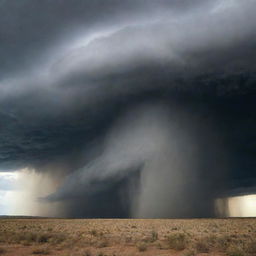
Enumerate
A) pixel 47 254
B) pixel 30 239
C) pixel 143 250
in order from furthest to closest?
pixel 30 239
pixel 143 250
pixel 47 254

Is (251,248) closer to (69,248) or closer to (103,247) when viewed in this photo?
(103,247)

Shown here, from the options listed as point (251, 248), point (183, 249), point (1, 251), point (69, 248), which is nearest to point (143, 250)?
point (183, 249)

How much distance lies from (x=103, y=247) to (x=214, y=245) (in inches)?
395

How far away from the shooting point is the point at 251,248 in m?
21.6

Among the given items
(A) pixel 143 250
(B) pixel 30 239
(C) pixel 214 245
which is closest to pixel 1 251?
(B) pixel 30 239

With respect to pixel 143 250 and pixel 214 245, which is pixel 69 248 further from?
pixel 214 245

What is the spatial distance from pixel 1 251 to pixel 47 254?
415cm

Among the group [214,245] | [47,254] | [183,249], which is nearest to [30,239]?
[47,254]

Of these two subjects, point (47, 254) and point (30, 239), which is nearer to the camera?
point (47, 254)

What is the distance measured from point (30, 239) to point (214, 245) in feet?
62.1

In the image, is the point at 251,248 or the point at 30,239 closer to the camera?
the point at 251,248

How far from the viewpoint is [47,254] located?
20719 millimetres

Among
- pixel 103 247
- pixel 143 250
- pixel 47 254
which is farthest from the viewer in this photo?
pixel 103 247

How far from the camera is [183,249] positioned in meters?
Result: 23.6
